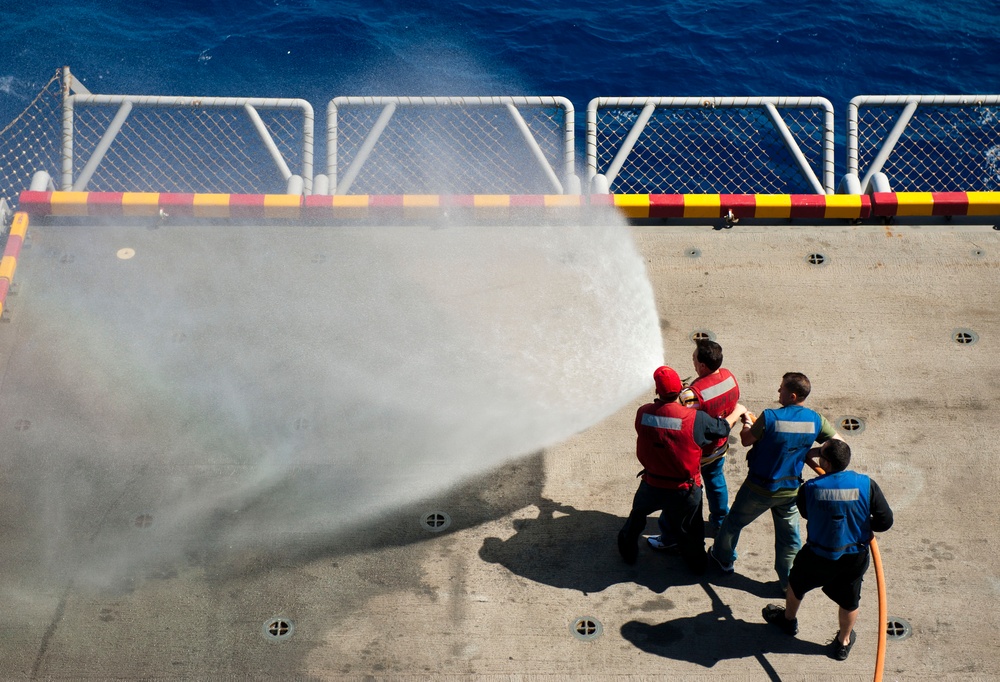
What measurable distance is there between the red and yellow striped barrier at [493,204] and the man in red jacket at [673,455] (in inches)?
138

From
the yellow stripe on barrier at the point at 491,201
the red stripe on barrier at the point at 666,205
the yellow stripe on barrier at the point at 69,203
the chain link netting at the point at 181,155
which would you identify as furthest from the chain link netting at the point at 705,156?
the yellow stripe on barrier at the point at 69,203

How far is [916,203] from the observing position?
1002 cm

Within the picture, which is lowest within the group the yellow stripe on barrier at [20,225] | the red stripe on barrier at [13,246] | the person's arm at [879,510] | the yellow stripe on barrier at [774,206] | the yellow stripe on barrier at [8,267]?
the person's arm at [879,510]

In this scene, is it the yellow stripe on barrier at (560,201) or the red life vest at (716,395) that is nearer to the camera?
the red life vest at (716,395)

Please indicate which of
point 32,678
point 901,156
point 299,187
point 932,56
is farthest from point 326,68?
point 32,678

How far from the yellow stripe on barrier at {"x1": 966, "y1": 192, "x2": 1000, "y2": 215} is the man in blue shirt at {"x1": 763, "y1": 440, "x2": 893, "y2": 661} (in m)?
4.94

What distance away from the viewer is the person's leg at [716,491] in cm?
732

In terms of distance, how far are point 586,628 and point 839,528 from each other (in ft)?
6.10

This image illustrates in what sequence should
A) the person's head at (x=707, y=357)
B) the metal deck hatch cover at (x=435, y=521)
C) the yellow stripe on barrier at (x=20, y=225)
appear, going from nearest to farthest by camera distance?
the person's head at (x=707, y=357) < the metal deck hatch cover at (x=435, y=521) < the yellow stripe on barrier at (x=20, y=225)

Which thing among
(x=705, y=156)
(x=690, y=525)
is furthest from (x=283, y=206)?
(x=705, y=156)

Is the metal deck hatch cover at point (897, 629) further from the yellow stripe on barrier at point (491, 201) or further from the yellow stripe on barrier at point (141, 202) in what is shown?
the yellow stripe on barrier at point (141, 202)

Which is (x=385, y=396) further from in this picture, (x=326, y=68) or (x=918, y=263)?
(x=326, y=68)

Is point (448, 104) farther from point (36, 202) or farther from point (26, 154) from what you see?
point (26, 154)

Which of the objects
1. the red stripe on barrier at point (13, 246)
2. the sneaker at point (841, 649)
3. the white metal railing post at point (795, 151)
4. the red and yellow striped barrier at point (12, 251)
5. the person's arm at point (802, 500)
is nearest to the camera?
the person's arm at point (802, 500)
